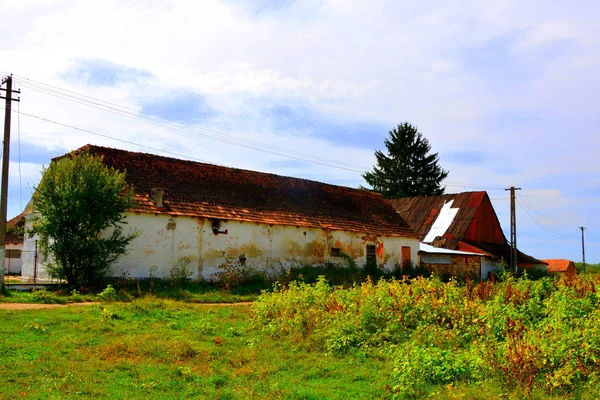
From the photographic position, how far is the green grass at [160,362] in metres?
7.54

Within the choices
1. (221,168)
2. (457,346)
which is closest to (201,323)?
(457,346)

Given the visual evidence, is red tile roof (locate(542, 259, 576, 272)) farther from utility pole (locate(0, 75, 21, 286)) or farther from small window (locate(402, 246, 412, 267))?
utility pole (locate(0, 75, 21, 286))

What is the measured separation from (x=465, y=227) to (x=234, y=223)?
1852cm

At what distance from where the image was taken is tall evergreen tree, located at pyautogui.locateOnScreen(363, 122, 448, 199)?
2167 inches

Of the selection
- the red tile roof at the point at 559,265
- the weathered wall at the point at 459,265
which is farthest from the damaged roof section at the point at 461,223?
the red tile roof at the point at 559,265

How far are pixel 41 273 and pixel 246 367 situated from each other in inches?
634

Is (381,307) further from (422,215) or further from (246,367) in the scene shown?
(422,215)

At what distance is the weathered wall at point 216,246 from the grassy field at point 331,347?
7177 mm

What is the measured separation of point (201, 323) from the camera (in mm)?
12484

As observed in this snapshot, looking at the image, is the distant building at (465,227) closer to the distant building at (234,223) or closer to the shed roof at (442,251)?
the shed roof at (442,251)

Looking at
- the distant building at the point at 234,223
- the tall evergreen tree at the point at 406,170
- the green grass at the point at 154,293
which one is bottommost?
the green grass at the point at 154,293

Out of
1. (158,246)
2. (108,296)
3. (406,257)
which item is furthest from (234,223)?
(406,257)

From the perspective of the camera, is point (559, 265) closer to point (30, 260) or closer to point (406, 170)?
point (406, 170)

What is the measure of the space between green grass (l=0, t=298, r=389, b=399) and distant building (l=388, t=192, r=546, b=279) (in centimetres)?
2446
